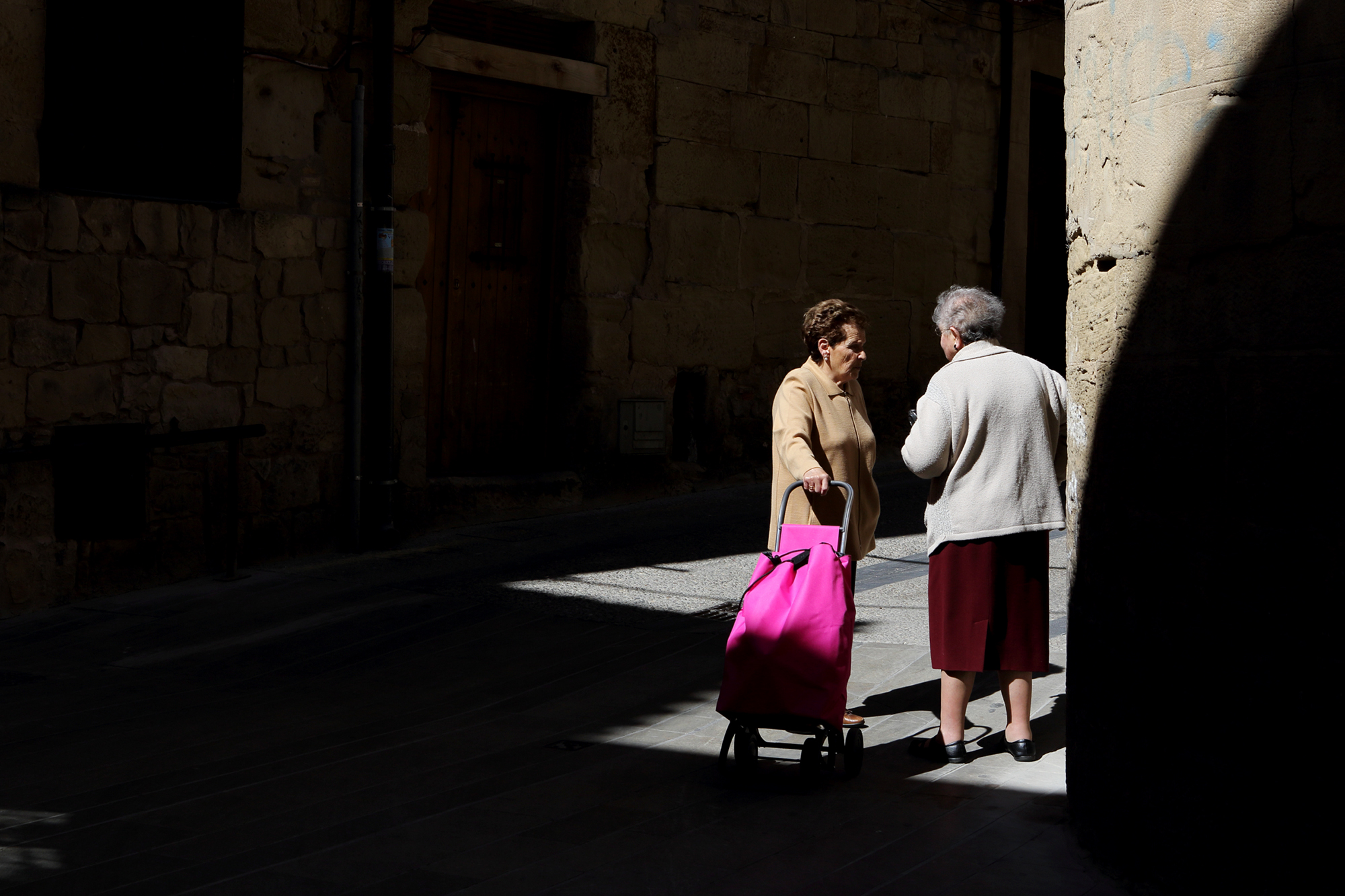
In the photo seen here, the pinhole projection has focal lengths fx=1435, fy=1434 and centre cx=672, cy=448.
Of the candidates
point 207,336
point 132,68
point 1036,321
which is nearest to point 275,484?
point 207,336

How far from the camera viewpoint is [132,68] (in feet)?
22.4

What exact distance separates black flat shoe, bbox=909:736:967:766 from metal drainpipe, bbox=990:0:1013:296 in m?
7.75

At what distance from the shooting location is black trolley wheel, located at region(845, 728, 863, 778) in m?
4.03

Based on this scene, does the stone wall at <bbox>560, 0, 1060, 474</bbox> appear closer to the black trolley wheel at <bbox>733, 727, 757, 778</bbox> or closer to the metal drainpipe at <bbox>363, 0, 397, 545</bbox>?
the metal drainpipe at <bbox>363, 0, 397, 545</bbox>

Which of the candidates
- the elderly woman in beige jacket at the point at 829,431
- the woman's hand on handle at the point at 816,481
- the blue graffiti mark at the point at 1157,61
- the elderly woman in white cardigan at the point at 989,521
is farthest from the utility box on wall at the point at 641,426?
the blue graffiti mark at the point at 1157,61

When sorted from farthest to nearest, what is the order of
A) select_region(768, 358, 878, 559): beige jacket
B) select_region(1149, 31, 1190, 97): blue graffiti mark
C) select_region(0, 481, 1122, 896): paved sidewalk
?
1. select_region(768, 358, 878, 559): beige jacket
2. select_region(0, 481, 1122, 896): paved sidewalk
3. select_region(1149, 31, 1190, 97): blue graffiti mark

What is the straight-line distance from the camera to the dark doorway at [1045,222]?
40.5ft

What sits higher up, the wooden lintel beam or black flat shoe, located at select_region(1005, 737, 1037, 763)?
the wooden lintel beam

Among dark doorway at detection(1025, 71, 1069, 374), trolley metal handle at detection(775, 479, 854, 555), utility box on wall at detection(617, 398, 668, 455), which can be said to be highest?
dark doorway at detection(1025, 71, 1069, 374)

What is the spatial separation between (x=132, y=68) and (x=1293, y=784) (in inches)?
238

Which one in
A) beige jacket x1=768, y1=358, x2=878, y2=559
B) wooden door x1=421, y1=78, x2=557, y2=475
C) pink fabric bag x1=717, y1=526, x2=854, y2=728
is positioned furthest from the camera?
wooden door x1=421, y1=78, x2=557, y2=475

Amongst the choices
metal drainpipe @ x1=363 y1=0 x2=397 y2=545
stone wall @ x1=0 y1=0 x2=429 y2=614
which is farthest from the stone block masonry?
metal drainpipe @ x1=363 y1=0 x2=397 y2=545

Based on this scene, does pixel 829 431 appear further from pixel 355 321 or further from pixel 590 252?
pixel 590 252

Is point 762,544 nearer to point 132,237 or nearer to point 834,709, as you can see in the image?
point 132,237
